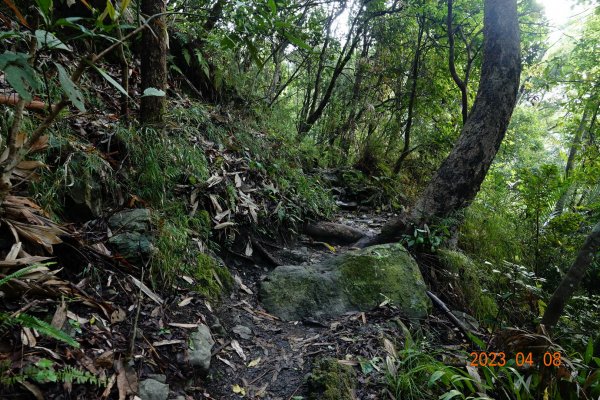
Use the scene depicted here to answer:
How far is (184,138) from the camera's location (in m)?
4.04

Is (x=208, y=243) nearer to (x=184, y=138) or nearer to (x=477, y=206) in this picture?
(x=184, y=138)

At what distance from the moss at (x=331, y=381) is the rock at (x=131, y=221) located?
5.28 feet

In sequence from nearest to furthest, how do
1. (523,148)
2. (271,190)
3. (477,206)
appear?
(271,190) → (477,206) → (523,148)

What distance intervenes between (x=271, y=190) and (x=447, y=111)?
6.00 m

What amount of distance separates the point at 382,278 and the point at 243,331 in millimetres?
1512

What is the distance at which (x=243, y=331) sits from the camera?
2850 mm

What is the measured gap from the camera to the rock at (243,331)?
280cm

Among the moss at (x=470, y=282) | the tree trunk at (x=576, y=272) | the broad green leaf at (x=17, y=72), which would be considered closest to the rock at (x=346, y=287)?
the moss at (x=470, y=282)

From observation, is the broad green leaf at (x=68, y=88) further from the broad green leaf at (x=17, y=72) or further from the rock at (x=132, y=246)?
the rock at (x=132, y=246)

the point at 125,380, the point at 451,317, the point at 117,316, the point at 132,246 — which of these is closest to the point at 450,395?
the point at 451,317

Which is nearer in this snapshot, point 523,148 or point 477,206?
point 477,206

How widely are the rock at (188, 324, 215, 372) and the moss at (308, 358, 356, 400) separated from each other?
683mm

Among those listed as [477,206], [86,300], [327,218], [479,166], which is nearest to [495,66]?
[479,166]

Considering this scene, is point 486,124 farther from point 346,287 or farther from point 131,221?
point 131,221
